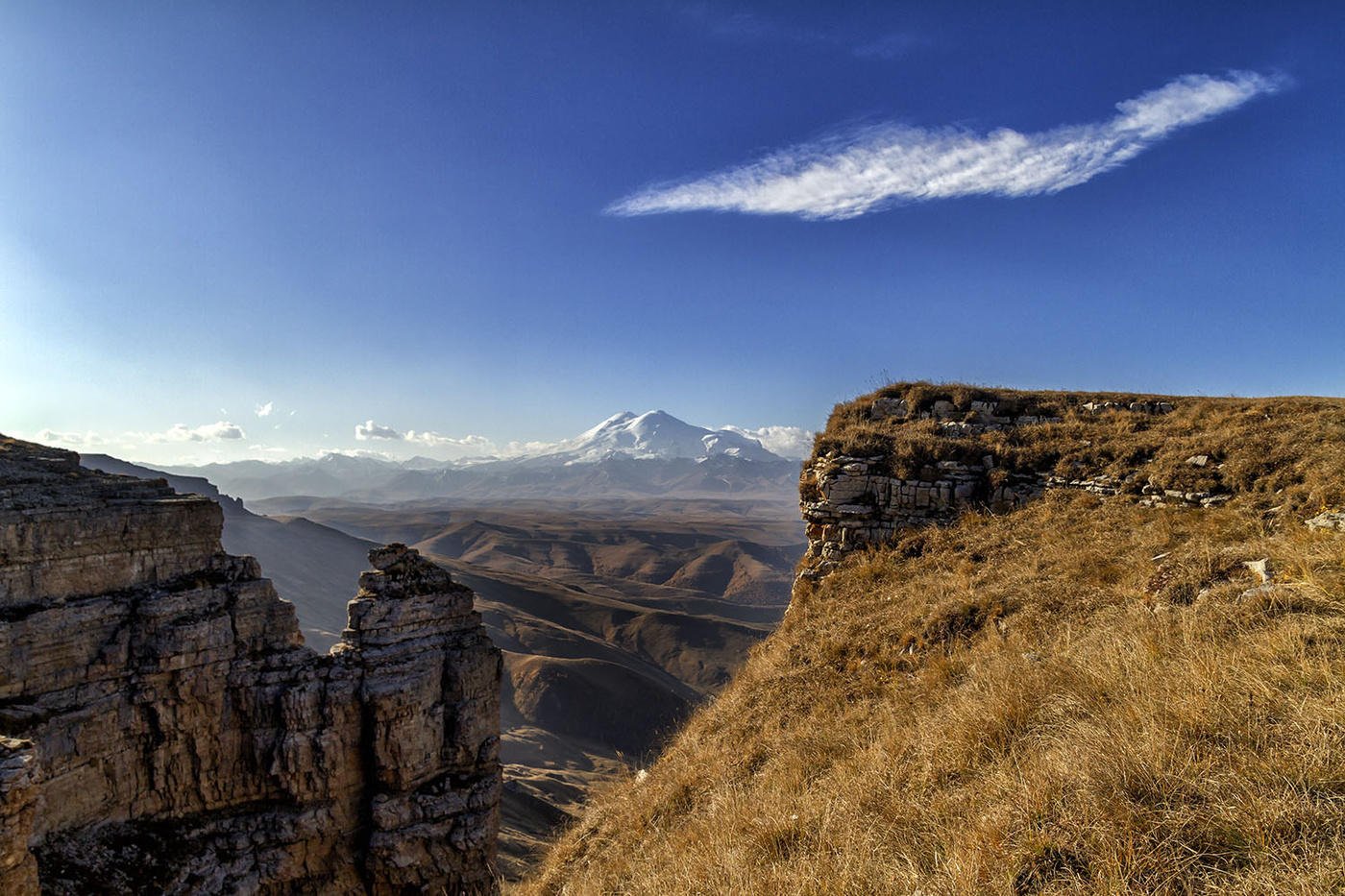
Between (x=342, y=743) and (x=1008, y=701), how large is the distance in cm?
1424

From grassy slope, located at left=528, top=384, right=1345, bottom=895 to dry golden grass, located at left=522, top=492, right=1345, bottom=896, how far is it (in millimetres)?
23

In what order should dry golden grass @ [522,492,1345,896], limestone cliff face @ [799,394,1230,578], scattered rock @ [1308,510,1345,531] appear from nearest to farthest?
dry golden grass @ [522,492,1345,896] → scattered rock @ [1308,510,1345,531] → limestone cliff face @ [799,394,1230,578]

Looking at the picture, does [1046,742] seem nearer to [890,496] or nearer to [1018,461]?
[890,496]

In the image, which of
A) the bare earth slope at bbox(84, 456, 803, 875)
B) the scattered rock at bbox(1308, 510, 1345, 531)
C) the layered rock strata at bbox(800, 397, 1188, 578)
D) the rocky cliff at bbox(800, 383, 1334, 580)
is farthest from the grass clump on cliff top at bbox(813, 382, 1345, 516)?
the bare earth slope at bbox(84, 456, 803, 875)

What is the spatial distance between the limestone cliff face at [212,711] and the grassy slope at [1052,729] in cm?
522

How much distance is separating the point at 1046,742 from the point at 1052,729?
27 centimetres

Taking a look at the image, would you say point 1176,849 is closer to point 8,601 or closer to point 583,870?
point 583,870

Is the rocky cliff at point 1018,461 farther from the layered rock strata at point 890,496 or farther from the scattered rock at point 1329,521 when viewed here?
the scattered rock at point 1329,521

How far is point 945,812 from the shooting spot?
4.66 m

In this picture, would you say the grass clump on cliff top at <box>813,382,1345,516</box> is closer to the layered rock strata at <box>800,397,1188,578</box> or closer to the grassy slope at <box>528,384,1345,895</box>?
the grassy slope at <box>528,384,1345,895</box>

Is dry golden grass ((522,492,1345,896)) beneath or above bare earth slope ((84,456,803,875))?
above

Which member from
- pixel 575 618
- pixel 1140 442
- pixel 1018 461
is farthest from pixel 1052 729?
pixel 575 618

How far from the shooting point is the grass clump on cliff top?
10.2m

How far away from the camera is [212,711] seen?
12.9m
